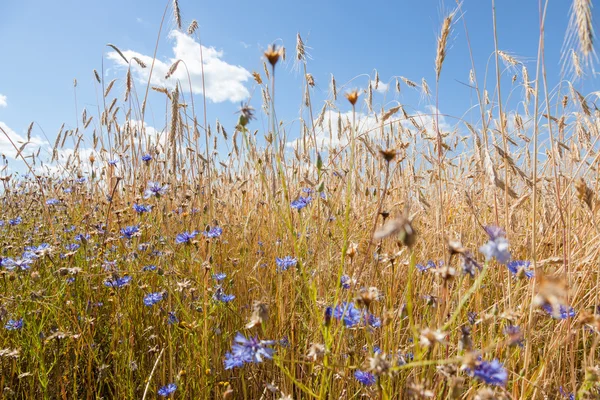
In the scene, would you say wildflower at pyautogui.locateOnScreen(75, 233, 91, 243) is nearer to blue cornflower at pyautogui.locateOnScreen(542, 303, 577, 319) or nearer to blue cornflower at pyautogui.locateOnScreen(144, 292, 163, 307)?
blue cornflower at pyautogui.locateOnScreen(144, 292, 163, 307)

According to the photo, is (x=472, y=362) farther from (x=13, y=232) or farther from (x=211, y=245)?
(x=13, y=232)

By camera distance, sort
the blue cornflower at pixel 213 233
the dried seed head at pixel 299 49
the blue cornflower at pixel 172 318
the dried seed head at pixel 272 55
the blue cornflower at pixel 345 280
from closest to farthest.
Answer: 1. the dried seed head at pixel 272 55
2. the blue cornflower at pixel 345 280
3. the blue cornflower at pixel 172 318
4. the blue cornflower at pixel 213 233
5. the dried seed head at pixel 299 49

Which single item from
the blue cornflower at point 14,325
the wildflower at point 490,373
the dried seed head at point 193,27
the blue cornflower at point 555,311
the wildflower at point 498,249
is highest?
the dried seed head at point 193,27

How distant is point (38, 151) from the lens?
187 inches

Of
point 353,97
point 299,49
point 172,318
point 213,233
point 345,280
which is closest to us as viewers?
point 353,97

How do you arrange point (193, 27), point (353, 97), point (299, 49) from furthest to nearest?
point (193, 27) < point (299, 49) < point (353, 97)

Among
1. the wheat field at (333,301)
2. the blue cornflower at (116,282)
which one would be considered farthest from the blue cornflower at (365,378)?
the blue cornflower at (116,282)

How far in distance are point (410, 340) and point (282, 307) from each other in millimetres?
596

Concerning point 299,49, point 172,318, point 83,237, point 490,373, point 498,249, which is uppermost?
point 299,49

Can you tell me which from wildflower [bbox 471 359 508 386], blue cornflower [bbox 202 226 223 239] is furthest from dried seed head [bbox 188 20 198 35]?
wildflower [bbox 471 359 508 386]

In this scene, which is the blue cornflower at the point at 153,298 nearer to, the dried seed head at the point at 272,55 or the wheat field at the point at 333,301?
the wheat field at the point at 333,301

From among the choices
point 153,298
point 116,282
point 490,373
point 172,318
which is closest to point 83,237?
point 116,282

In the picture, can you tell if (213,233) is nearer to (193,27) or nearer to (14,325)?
(14,325)

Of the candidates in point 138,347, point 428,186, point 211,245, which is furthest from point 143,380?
point 428,186
